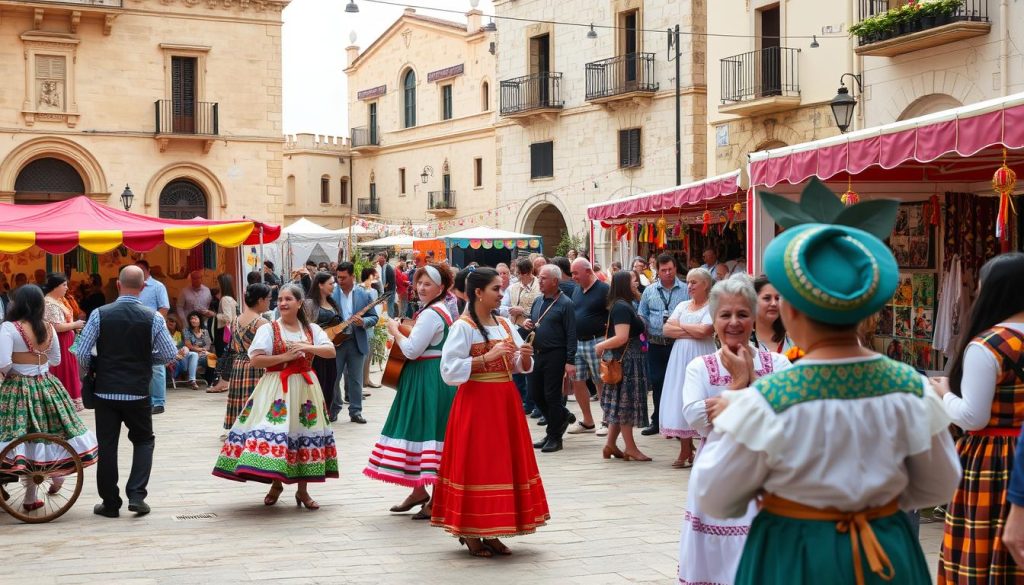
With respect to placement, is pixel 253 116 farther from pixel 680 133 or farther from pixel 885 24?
pixel 885 24

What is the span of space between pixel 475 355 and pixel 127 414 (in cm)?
277

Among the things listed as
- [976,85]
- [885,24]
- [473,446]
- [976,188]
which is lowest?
[473,446]

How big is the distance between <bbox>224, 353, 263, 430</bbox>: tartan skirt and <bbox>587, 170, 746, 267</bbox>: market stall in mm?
5651

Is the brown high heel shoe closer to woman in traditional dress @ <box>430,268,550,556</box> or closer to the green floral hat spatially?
woman in traditional dress @ <box>430,268,550,556</box>

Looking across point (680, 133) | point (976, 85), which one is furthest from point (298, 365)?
point (680, 133)

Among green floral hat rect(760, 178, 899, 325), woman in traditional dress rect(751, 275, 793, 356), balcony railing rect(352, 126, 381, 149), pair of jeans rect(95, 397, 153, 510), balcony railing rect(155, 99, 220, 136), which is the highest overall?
balcony railing rect(352, 126, 381, 149)

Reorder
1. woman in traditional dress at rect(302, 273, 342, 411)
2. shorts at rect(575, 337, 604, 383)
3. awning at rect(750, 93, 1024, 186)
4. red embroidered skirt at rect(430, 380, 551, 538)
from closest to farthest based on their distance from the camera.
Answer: red embroidered skirt at rect(430, 380, 551, 538) → awning at rect(750, 93, 1024, 186) → shorts at rect(575, 337, 604, 383) → woman in traditional dress at rect(302, 273, 342, 411)

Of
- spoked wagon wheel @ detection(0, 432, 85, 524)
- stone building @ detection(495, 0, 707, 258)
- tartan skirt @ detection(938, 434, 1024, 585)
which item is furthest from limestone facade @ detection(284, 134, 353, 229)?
tartan skirt @ detection(938, 434, 1024, 585)

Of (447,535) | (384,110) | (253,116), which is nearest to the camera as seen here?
(447,535)

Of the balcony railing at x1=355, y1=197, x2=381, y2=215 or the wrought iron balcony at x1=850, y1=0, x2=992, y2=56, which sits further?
the balcony railing at x1=355, y1=197, x2=381, y2=215

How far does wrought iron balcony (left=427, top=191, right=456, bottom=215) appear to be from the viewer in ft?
141

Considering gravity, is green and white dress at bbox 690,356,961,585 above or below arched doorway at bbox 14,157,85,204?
below

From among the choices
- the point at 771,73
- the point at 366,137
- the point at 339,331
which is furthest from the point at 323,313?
the point at 366,137

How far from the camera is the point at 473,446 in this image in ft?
21.7
